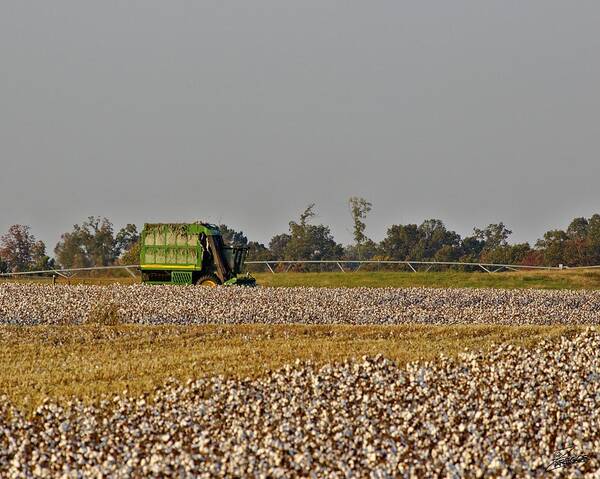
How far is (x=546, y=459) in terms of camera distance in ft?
42.3

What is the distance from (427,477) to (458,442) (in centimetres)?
110

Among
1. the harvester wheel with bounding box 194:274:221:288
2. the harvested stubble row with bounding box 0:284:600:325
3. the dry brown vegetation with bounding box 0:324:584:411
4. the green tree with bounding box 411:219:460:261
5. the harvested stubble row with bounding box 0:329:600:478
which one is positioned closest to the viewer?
the harvested stubble row with bounding box 0:329:600:478

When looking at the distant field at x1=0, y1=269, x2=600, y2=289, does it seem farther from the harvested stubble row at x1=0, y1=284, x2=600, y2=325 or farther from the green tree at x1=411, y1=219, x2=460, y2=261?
the green tree at x1=411, y1=219, x2=460, y2=261

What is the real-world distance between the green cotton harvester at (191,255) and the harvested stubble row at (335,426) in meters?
22.7

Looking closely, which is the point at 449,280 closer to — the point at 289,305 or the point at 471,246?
the point at 289,305

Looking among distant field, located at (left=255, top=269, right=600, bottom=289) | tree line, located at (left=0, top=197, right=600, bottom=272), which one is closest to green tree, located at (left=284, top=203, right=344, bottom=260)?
tree line, located at (left=0, top=197, right=600, bottom=272)

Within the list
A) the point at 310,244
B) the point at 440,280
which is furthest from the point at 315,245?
the point at 440,280

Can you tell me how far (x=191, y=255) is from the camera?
4097cm

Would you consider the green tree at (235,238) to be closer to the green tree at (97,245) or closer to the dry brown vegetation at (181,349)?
the green tree at (97,245)

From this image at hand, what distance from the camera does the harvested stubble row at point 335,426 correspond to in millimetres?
12227

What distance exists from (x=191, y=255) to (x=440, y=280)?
12.8 m

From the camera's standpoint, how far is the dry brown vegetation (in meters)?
17.8

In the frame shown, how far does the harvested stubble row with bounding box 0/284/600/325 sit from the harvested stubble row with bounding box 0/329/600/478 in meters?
11.9

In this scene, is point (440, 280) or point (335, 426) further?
point (440, 280)
